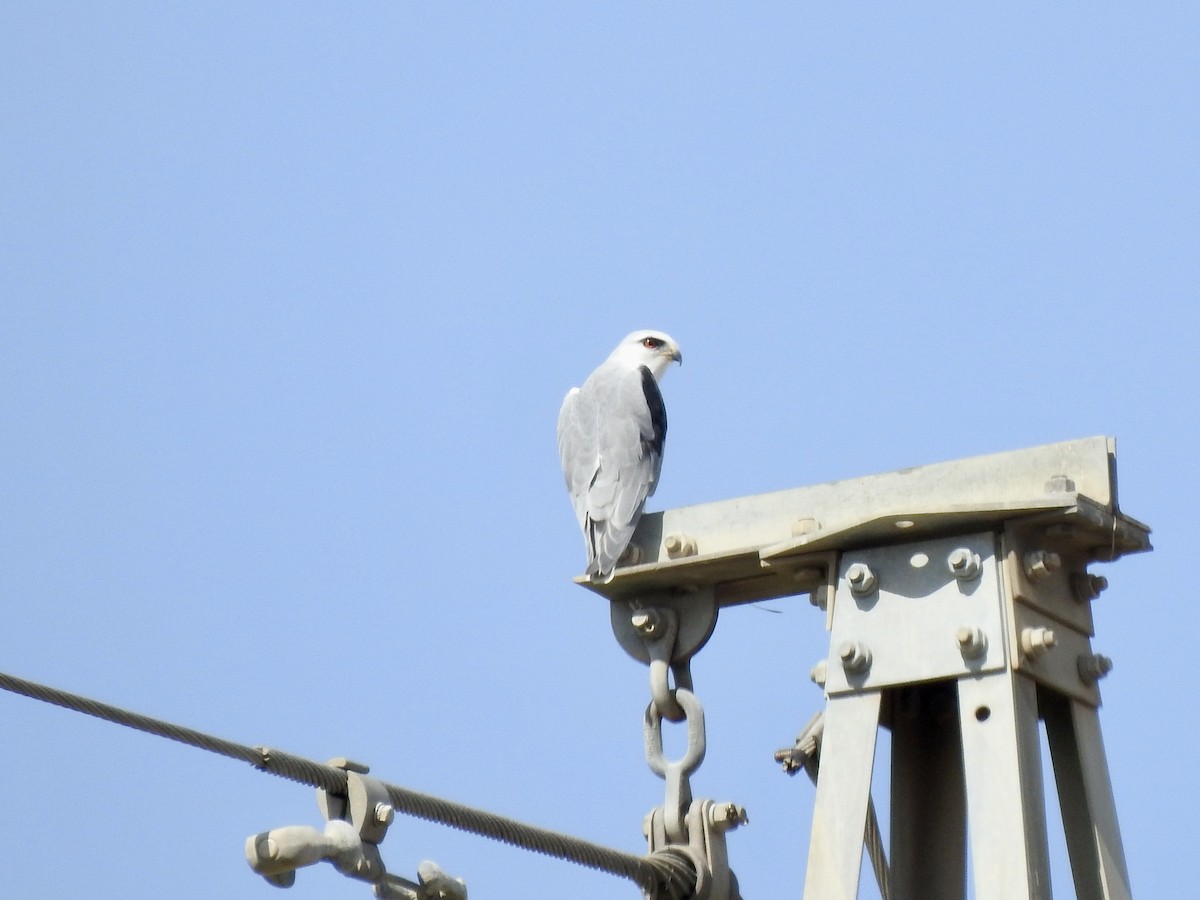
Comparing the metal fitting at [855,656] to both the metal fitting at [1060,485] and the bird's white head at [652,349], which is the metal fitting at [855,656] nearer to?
the metal fitting at [1060,485]

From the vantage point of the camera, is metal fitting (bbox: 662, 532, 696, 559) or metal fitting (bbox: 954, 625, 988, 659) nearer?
metal fitting (bbox: 954, 625, 988, 659)

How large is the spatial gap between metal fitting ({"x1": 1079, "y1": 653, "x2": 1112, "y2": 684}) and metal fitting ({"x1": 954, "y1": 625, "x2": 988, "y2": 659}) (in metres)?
0.39

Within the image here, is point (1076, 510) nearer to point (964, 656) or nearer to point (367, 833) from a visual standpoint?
point (964, 656)

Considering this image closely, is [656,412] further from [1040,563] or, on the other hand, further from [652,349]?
[1040,563]

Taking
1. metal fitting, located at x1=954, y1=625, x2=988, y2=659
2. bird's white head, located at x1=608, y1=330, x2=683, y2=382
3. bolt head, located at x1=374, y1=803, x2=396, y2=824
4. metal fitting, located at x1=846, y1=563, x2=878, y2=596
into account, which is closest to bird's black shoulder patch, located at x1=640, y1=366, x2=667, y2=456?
bird's white head, located at x1=608, y1=330, x2=683, y2=382

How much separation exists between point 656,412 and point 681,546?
2810 millimetres

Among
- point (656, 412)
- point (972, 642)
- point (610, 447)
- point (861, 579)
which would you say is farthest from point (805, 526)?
point (656, 412)

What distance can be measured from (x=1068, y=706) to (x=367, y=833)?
1.97 meters

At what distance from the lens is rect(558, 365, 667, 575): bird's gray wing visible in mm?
8297

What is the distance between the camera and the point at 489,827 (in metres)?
5.86

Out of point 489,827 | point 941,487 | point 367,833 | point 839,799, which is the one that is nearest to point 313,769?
point 367,833

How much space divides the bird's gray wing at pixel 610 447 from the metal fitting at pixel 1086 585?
1.68 m

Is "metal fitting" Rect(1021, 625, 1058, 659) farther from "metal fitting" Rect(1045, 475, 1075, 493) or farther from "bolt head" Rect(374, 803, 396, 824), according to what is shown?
"bolt head" Rect(374, 803, 396, 824)

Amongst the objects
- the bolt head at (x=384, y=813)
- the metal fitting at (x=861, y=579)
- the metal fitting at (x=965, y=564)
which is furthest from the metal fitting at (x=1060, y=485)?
the bolt head at (x=384, y=813)
